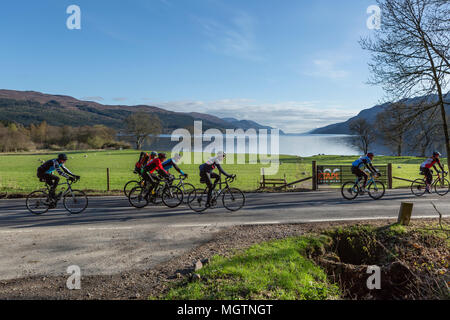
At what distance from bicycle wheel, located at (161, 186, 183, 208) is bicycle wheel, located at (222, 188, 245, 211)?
192cm

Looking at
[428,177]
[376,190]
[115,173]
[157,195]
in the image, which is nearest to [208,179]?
[157,195]

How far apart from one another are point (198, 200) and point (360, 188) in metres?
7.89

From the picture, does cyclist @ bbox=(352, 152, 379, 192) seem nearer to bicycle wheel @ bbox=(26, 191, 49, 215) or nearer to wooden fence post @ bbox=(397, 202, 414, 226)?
wooden fence post @ bbox=(397, 202, 414, 226)

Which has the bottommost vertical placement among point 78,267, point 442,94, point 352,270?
point 352,270

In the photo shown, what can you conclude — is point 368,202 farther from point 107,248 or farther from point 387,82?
point 107,248

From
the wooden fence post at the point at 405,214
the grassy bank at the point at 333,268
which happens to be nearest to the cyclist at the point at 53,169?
the grassy bank at the point at 333,268

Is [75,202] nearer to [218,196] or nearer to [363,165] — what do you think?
[218,196]

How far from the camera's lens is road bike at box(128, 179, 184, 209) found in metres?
11.1

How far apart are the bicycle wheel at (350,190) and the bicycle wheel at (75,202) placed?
11.5 m

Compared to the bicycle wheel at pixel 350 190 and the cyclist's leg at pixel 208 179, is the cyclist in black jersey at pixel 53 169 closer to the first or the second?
the cyclist's leg at pixel 208 179

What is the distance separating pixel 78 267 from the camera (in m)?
5.54

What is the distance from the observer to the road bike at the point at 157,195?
11.1m
